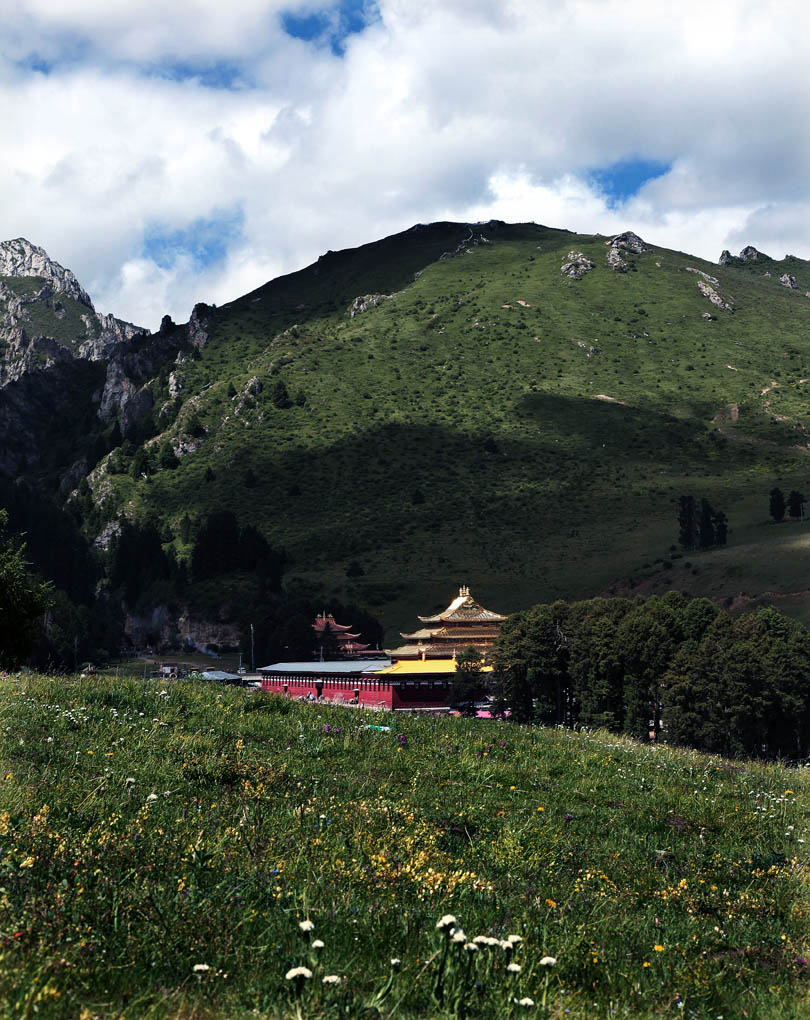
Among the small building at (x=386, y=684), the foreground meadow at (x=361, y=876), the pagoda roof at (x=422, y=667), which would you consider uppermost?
the foreground meadow at (x=361, y=876)

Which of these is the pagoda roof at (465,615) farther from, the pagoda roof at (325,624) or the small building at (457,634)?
the pagoda roof at (325,624)

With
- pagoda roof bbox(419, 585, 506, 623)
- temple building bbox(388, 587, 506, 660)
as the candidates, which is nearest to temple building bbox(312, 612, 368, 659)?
temple building bbox(388, 587, 506, 660)

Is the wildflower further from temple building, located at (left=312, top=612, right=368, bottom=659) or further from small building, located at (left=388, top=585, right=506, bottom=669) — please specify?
temple building, located at (left=312, top=612, right=368, bottom=659)

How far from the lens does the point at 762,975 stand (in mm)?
7926

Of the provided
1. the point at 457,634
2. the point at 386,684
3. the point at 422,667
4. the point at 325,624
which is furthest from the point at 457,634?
the point at 325,624

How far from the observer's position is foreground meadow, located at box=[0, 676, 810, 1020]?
6297 mm

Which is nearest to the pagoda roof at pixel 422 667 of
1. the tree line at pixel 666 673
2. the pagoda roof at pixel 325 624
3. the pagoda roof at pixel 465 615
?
the pagoda roof at pixel 465 615

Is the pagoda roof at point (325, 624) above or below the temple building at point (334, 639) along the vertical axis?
above

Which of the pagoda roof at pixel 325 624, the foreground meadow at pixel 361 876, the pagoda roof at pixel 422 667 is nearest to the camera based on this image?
the foreground meadow at pixel 361 876

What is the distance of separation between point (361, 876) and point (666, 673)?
54076mm

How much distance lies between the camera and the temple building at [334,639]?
115875 mm

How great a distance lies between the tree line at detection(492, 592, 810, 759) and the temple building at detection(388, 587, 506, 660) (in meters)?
18.7

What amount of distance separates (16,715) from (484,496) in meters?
160

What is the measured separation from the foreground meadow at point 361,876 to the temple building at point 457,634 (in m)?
78.9
